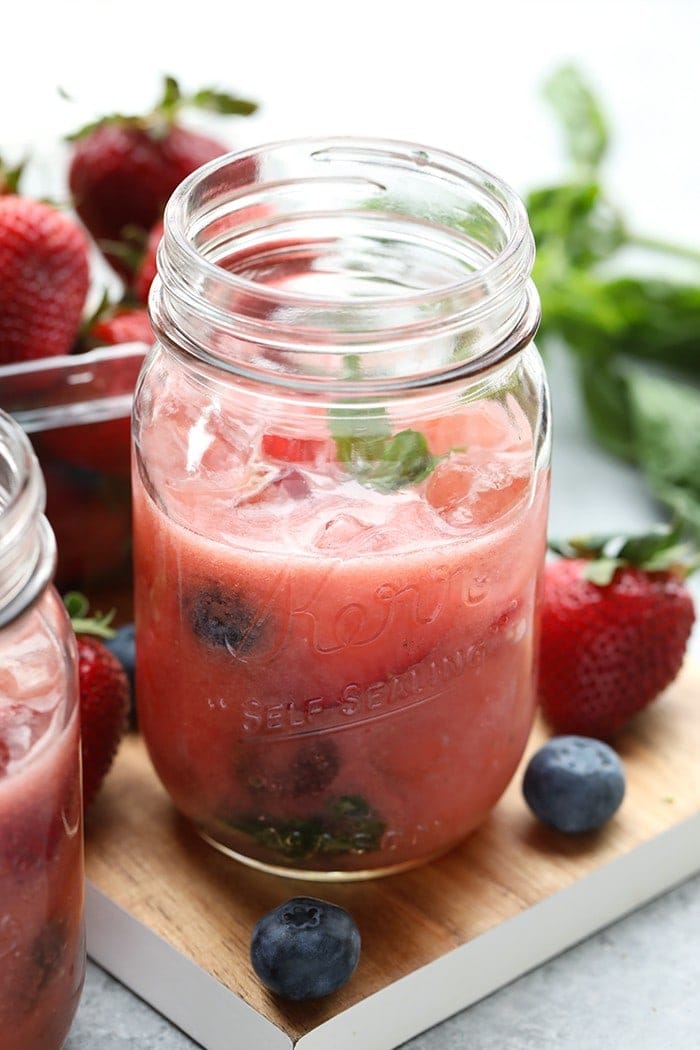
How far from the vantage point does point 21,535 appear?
111cm

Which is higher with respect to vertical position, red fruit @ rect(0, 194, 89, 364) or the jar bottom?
red fruit @ rect(0, 194, 89, 364)

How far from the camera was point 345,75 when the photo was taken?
121 inches

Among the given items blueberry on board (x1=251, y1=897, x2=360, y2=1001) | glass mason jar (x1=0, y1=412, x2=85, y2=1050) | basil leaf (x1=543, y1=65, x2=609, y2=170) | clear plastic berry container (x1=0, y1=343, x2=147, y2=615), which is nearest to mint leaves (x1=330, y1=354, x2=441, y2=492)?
glass mason jar (x1=0, y1=412, x2=85, y2=1050)

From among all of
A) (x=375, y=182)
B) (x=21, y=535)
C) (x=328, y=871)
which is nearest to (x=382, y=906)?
(x=328, y=871)

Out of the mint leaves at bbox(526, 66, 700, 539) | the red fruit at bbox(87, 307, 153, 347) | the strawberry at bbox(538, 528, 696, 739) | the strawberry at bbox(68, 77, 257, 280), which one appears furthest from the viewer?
the mint leaves at bbox(526, 66, 700, 539)

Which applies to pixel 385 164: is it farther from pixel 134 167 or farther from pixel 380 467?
pixel 134 167

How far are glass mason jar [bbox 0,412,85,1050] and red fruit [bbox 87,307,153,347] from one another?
569mm

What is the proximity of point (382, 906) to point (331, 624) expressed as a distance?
30 centimetres

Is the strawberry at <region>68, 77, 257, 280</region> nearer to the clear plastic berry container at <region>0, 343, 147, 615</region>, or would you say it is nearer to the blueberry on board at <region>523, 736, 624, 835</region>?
the clear plastic berry container at <region>0, 343, 147, 615</region>

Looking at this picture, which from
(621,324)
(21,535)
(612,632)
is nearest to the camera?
(21,535)

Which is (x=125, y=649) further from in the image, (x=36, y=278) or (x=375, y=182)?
(x=375, y=182)

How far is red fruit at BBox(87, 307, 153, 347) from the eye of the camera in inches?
69.4

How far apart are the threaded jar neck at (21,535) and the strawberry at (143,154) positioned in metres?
0.84

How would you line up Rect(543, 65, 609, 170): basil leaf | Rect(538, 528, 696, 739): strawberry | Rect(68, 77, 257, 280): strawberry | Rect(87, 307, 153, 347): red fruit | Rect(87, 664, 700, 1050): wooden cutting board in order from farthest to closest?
Rect(543, 65, 609, 170): basil leaf < Rect(68, 77, 257, 280): strawberry < Rect(87, 307, 153, 347): red fruit < Rect(538, 528, 696, 739): strawberry < Rect(87, 664, 700, 1050): wooden cutting board
